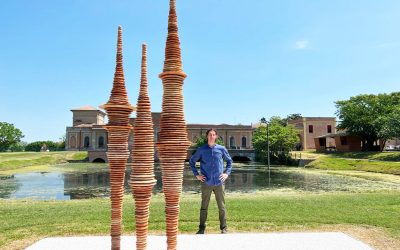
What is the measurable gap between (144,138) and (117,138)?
1.63 feet

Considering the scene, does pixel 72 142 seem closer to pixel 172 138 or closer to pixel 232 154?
pixel 232 154

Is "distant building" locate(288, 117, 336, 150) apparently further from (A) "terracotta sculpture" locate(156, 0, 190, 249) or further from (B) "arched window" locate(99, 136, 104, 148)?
(A) "terracotta sculpture" locate(156, 0, 190, 249)

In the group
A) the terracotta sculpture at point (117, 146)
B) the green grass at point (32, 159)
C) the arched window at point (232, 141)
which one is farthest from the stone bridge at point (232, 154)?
the terracotta sculpture at point (117, 146)

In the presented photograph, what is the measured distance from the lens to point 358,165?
31.5 meters

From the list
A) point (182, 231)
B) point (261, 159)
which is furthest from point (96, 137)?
point (182, 231)

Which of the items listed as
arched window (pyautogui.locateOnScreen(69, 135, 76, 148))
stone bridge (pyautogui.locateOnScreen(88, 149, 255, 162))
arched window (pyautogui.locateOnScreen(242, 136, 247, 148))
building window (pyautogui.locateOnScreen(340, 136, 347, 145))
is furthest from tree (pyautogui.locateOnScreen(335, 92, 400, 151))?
arched window (pyautogui.locateOnScreen(69, 135, 76, 148))

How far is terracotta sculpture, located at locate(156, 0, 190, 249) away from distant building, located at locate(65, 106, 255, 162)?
1844 inches

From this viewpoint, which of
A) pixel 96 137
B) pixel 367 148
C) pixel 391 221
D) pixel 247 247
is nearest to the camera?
pixel 247 247

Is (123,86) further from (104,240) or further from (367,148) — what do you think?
(367,148)

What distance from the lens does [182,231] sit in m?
6.48

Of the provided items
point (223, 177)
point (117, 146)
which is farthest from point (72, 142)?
point (117, 146)

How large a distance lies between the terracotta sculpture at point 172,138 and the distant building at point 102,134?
154 ft

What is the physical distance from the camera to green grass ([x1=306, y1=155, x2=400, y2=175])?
86.5 ft

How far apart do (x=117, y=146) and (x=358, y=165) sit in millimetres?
31768
